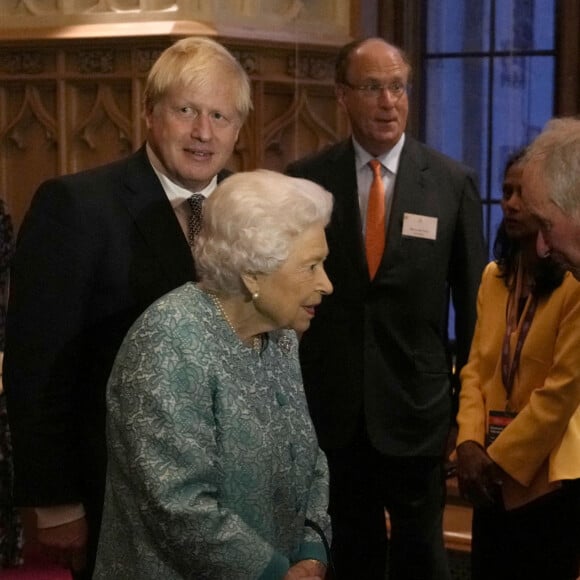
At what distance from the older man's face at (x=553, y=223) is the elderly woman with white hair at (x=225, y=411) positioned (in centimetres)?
39

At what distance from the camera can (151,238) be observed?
2.77 m

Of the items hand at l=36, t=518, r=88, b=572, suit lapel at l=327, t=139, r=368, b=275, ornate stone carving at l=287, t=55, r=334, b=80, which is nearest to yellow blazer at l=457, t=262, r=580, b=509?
suit lapel at l=327, t=139, r=368, b=275

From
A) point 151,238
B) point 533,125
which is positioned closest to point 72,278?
point 151,238

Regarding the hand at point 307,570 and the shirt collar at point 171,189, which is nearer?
the hand at point 307,570

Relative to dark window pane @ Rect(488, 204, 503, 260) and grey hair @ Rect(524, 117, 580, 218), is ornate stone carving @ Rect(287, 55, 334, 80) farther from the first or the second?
grey hair @ Rect(524, 117, 580, 218)

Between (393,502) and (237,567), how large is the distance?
156 centimetres

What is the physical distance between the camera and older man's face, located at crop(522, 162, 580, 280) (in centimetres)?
235

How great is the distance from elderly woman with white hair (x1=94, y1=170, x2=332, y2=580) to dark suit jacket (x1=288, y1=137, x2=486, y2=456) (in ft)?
3.95

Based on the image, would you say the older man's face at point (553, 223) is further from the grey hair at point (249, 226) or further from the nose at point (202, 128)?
the nose at point (202, 128)

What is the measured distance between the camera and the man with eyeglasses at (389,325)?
369cm

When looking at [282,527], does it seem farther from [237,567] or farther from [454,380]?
[454,380]

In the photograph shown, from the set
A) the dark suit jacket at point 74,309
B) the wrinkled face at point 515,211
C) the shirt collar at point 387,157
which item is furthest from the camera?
the shirt collar at point 387,157

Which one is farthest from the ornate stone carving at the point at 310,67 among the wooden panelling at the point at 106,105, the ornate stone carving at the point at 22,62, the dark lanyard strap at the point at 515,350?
the dark lanyard strap at the point at 515,350

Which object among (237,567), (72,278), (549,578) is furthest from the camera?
(549,578)
